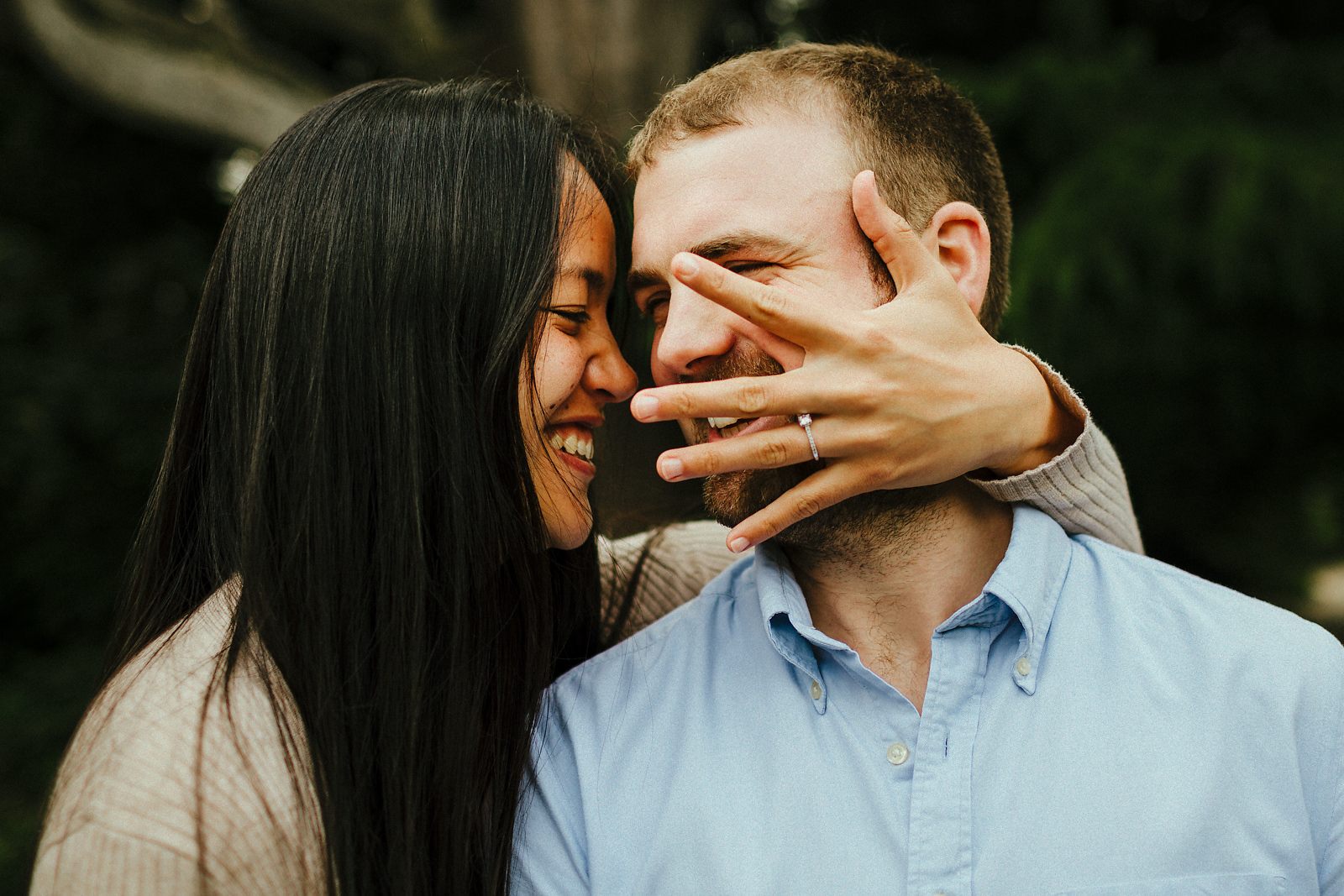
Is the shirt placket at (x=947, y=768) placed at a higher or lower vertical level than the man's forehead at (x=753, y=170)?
lower

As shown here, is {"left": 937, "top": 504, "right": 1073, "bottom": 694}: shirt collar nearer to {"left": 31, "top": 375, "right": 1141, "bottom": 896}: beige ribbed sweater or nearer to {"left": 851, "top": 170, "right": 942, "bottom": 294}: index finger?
{"left": 851, "top": 170, "right": 942, "bottom": 294}: index finger

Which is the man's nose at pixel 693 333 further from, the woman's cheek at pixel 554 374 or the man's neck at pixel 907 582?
the man's neck at pixel 907 582

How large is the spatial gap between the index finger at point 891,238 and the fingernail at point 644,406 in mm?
444

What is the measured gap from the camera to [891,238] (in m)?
1.42

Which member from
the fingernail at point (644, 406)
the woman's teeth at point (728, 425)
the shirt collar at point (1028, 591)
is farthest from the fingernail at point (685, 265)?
the shirt collar at point (1028, 591)

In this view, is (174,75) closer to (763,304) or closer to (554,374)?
(554,374)

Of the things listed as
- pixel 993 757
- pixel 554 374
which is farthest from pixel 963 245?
pixel 993 757

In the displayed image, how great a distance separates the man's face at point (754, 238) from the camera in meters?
1.53

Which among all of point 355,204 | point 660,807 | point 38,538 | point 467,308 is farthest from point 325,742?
point 38,538

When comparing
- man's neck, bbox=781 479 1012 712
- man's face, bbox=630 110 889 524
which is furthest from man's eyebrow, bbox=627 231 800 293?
man's neck, bbox=781 479 1012 712

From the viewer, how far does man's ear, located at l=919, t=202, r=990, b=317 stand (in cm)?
167

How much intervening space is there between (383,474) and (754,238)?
0.71m

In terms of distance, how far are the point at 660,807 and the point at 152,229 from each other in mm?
5388

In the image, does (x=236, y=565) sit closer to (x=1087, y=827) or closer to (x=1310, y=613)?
(x=1087, y=827)
